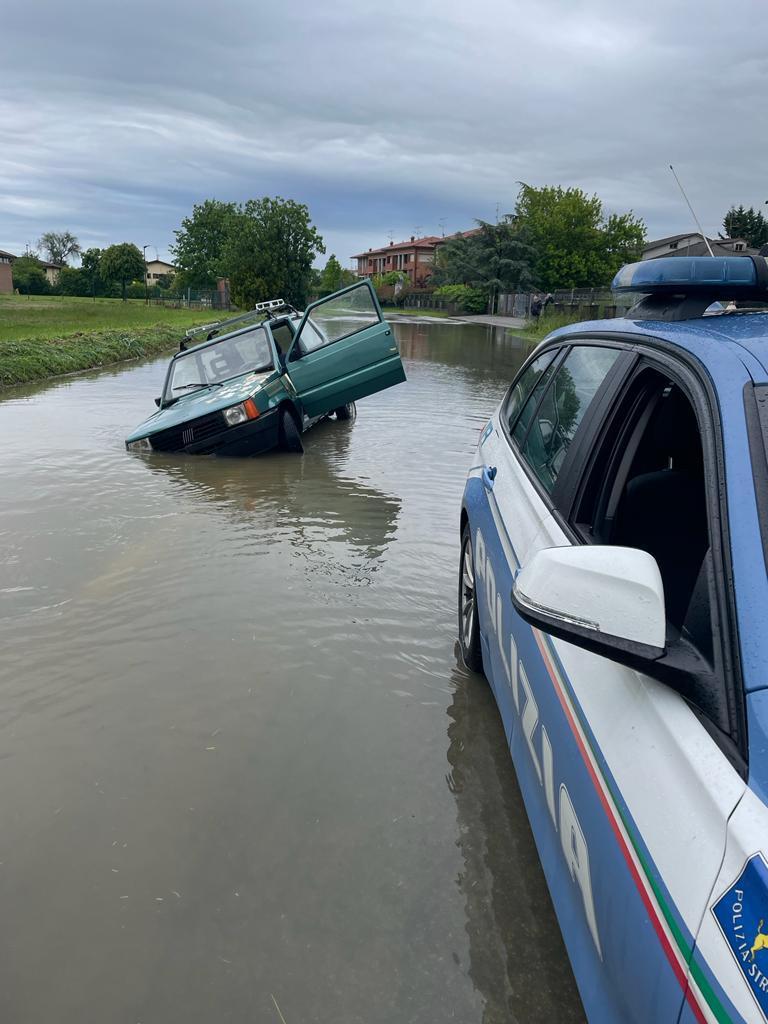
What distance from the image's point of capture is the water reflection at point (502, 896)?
7.42ft

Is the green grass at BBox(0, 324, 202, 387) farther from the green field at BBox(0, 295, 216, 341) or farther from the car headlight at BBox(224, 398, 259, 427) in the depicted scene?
the car headlight at BBox(224, 398, 259, 427)

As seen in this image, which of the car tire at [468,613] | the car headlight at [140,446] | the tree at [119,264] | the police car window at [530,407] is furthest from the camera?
the tree at [119,264]

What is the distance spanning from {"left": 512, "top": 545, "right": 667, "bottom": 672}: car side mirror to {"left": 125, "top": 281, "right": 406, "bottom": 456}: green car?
25.9 feet

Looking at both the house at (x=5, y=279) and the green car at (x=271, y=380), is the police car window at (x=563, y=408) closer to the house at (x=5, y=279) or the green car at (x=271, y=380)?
the green car at (x=271, y=380)

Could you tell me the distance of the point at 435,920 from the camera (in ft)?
8.25

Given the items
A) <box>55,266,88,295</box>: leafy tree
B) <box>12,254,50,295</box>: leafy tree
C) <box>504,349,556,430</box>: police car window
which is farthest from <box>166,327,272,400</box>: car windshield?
<box>55,266,88,295</box>: leafy tree

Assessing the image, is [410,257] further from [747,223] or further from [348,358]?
[348,358]

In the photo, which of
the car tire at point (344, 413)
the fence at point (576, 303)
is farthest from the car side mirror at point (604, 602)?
the car tire at point (344, 413)

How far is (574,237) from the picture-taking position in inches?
3142

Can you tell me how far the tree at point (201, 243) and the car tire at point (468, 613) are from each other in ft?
329

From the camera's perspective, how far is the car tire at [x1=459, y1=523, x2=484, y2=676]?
3895 millimetres

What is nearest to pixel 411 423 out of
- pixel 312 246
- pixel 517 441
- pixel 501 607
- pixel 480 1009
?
pixel 517 441

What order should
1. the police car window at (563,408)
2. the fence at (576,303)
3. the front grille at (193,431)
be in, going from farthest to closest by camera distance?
the fence at (576,303)
the front grille at (193,431)
the police car window at (563,408)

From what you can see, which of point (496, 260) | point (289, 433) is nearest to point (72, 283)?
point (496, 260)
